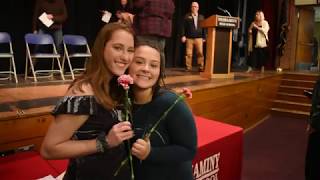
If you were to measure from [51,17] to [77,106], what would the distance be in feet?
12.8

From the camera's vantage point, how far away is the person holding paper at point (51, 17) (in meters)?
4.82

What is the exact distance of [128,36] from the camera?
121 centimetres

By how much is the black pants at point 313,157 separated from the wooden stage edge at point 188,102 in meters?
0.97

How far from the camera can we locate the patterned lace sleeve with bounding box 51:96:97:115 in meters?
1.13

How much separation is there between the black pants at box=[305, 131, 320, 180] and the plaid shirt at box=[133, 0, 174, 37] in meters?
2.26

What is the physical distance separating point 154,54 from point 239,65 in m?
7.91

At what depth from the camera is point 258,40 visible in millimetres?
7113

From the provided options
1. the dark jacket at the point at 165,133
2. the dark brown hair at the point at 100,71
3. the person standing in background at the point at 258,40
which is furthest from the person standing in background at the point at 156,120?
the person standing in background at the point at 258,40

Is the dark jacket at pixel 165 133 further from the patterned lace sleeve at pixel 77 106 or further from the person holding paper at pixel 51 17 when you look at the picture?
the person holding paper at pixel 51 17

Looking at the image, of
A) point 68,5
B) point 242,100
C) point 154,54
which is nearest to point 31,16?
point 68,5

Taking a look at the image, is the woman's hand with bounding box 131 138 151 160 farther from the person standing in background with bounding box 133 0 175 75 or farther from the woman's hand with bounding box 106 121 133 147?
the person standing in background with bounding box 133 0 175 75


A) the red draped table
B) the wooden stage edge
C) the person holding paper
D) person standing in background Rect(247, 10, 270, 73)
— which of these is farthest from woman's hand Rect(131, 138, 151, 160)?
person standing in background Rect(247, 10, 270, 73)

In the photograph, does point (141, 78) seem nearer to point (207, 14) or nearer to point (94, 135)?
point (94, 135)

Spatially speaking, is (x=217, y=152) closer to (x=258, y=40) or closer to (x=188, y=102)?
(x=188, y=102)
